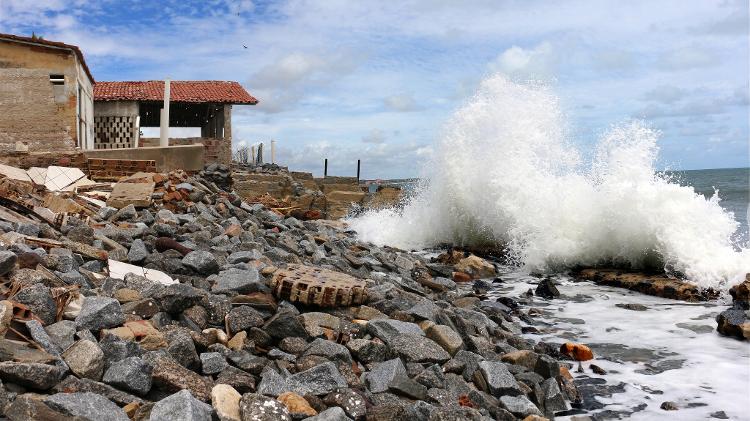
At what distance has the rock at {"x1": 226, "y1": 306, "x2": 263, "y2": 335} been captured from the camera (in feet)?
13.7

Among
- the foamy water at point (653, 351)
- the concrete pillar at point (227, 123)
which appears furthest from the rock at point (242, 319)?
the concrete pillar at point (227, 123)

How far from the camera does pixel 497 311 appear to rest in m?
7.09

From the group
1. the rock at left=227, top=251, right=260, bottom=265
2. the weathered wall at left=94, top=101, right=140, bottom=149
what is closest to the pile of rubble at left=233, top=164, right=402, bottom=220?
the weathered wall at left=94, top=101, right=140, bottom=149

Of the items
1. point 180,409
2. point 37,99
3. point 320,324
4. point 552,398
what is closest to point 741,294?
point 552,398

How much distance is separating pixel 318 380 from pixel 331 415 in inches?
18.3

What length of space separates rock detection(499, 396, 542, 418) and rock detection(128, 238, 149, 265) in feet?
11.1

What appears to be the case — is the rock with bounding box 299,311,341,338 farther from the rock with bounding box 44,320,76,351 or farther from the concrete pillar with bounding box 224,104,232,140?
the concrete pillar with bounding box 224,104,232,140

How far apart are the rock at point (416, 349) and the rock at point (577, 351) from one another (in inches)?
71.8

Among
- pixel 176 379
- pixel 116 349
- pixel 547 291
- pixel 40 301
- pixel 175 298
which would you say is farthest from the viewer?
pixel 547 291

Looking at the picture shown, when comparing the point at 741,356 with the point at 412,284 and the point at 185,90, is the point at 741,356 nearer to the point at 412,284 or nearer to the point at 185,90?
the point at 412,284

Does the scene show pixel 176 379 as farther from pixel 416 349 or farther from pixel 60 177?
pixel 60 177

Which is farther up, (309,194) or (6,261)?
(6,261)

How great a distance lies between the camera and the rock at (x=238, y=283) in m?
4.83

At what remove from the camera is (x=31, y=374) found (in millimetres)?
2787
